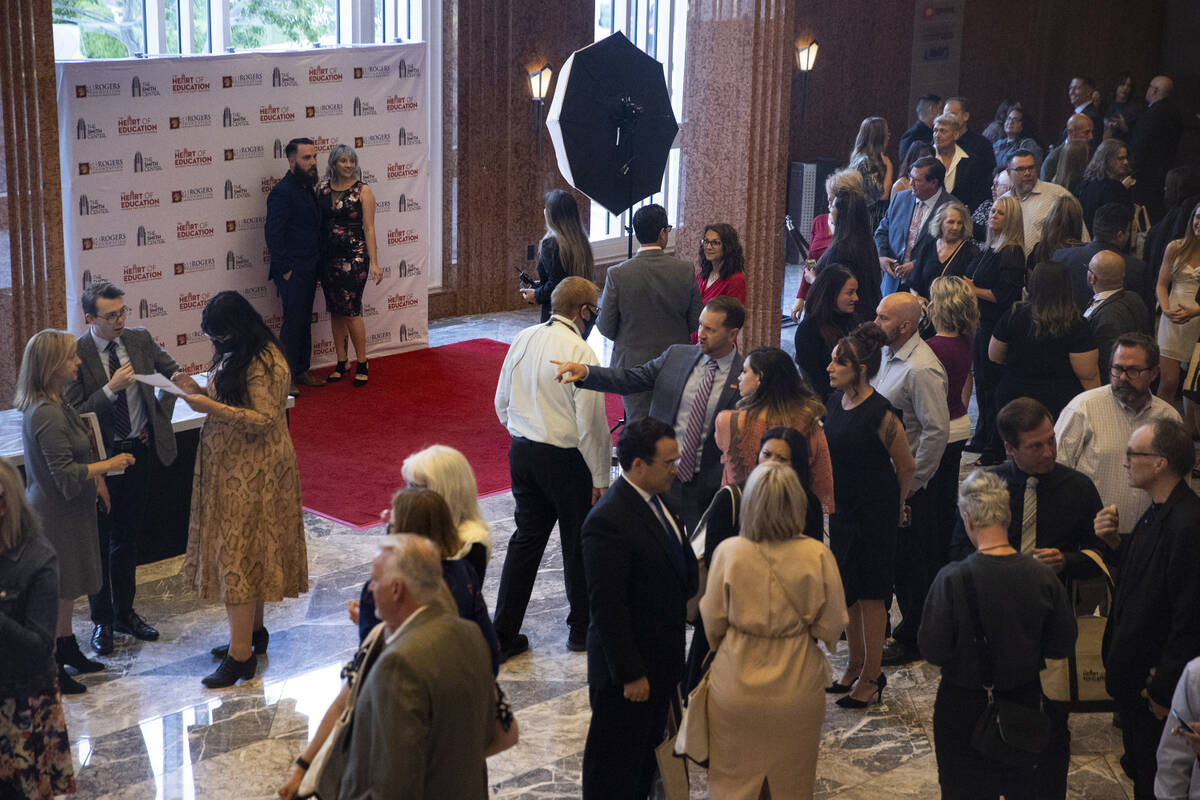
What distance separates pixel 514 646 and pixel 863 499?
66.0 inches

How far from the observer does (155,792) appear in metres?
4.64

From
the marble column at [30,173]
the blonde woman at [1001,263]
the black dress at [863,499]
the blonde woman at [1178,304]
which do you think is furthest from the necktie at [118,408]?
the blonde woman at [1178,304]

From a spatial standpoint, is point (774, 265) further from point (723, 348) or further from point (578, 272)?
point (723, 348)

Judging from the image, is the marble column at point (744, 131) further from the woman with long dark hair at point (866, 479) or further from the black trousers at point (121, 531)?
the black trousers at point (121, 531)

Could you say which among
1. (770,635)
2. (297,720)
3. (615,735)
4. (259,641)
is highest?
(770,635)

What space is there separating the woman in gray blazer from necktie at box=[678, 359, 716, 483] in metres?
2.18

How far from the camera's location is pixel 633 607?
4.06 m

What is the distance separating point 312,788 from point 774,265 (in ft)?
20.6

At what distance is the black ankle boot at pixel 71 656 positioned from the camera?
545 cm

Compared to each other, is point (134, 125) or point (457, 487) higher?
point (134, 125)

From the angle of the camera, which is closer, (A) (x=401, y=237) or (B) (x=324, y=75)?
(B) (x=324, y=75)

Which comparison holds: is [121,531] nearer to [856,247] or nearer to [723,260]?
[723,260]

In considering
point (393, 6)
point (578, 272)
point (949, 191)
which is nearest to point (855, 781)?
point (578, 272)

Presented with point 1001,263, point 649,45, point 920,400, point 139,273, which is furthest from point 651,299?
point 649,45
